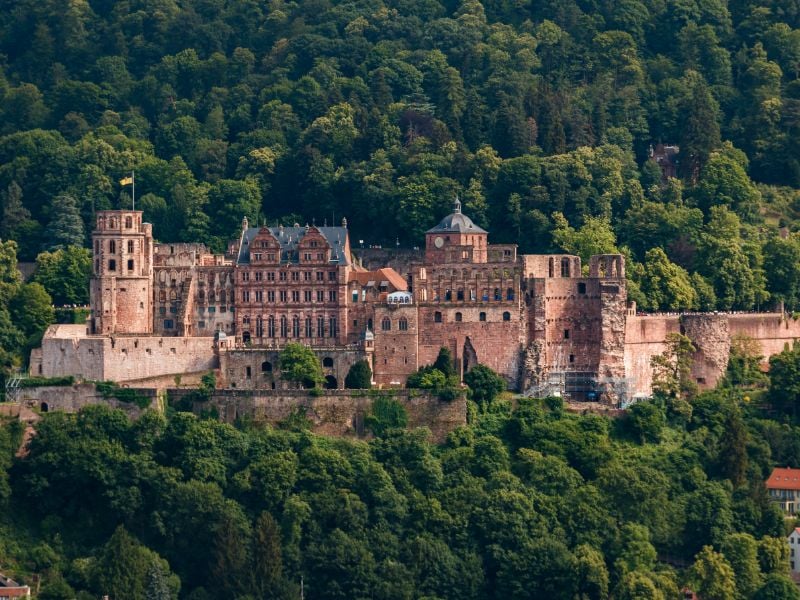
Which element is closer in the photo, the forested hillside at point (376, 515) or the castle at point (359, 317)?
the forested hillside at point (376, 515)

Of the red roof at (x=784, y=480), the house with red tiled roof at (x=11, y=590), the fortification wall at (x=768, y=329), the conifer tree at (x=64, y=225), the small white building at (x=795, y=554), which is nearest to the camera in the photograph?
the house with red tiled roof at (x=11, y=590)

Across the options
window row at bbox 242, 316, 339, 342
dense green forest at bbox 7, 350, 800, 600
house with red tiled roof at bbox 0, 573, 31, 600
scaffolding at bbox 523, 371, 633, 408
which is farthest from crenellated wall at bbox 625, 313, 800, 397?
house with red tiled roof at bbox 0, 573, 31, 600

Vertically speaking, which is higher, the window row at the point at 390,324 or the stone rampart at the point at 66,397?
the window row at the point at 390,324

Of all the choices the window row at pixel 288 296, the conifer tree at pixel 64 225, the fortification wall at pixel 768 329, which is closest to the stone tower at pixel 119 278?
the window row at pixel 288 296

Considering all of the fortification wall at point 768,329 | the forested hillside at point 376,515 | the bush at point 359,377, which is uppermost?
the fortification wall at point 768,329

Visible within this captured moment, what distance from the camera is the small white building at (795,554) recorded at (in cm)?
9344

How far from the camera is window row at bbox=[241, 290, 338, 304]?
326ft

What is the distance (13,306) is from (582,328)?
23.9 meters

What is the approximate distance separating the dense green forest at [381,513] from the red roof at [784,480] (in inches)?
38.6

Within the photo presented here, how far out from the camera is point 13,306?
345 ft

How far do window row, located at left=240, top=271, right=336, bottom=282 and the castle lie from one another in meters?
0.04

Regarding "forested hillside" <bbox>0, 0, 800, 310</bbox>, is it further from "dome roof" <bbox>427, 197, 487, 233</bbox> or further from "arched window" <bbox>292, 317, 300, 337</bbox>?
"arched window" <bbox>292, 317, 300, 337</bbox>

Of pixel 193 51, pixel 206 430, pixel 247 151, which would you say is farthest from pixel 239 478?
pixel 193 51

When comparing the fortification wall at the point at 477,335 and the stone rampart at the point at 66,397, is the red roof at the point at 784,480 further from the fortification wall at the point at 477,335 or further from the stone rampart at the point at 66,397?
the stone rampart at the point at 66,397
